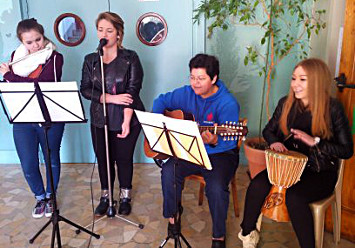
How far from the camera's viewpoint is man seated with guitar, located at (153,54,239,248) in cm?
190

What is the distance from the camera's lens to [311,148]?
184 cm

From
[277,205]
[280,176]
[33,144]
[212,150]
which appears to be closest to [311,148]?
[280,176]

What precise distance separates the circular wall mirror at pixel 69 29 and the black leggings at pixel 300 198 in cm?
227

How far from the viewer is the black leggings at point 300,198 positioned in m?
1.69

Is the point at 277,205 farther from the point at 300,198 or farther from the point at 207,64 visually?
the point at 207,64

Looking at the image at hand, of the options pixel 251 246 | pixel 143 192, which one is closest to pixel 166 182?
pixel 251 246

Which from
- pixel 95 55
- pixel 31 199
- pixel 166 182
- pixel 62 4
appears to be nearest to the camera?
pixel 166 182

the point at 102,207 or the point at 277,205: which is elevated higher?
the point at 277,205

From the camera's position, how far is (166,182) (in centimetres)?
200

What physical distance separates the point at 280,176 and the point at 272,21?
172cm

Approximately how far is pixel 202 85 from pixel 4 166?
8.41 ft

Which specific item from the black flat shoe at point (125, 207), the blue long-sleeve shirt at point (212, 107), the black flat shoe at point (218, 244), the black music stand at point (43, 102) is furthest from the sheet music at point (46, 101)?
the black flat shoe at point (218, 244)

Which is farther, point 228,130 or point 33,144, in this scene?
point 33,144

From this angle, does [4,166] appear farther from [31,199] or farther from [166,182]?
[166,182]
